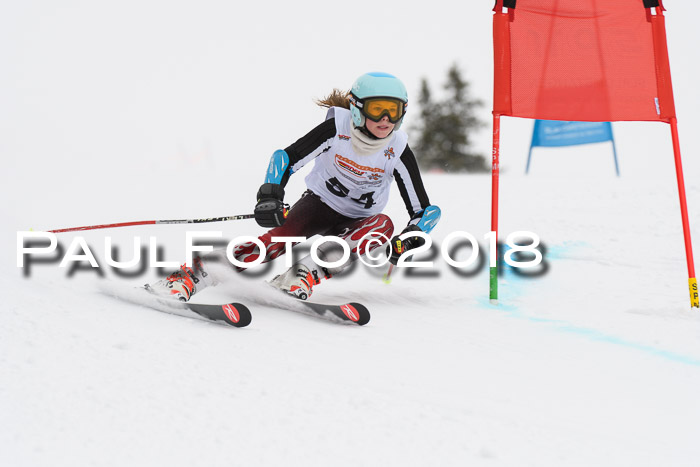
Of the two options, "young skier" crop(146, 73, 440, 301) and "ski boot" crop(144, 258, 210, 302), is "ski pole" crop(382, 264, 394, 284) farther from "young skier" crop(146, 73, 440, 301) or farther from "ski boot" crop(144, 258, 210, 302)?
"ski boot" crop(144, 258, 210, 302)

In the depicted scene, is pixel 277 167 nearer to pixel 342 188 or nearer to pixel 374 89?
pixel 342 188

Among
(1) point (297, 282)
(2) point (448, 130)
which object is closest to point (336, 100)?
(1) point (297, 282)

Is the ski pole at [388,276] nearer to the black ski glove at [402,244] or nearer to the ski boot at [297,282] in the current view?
the black ski glove at [402,244]

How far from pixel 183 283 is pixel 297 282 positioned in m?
0.66

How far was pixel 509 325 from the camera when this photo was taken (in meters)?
3.55

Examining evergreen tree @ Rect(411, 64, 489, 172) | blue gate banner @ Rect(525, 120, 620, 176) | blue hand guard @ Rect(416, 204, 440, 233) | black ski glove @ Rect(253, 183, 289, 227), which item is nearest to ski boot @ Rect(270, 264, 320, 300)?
black ski glove @ Rect(253, 183, 289, 227)

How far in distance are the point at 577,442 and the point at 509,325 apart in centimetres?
168

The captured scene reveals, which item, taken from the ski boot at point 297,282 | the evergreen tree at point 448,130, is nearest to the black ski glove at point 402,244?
the ski boot at point 297,282

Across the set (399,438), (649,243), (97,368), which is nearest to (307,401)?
(399,438)

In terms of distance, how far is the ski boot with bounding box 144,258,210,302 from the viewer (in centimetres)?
342

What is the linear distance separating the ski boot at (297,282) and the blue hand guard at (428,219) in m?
0.77

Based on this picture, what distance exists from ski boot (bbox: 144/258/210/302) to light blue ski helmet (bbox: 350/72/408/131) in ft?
4.20

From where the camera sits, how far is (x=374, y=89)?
Answer: 3.53m

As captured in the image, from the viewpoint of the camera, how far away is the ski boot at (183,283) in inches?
134
